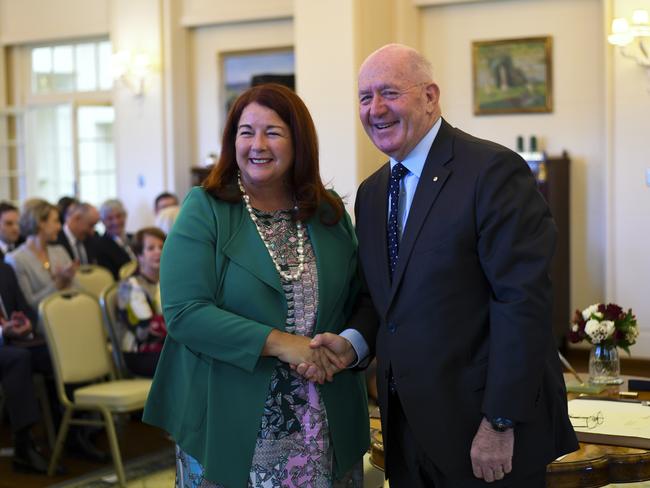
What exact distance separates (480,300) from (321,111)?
698cm

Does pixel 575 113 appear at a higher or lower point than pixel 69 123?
lower

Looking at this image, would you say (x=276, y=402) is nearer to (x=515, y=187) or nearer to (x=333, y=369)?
(x=333, y=369)

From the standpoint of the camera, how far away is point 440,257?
228 cm

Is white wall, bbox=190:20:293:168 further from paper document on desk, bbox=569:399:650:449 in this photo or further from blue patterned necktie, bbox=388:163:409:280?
blue patterned necktie, bbox=388:163:409:280

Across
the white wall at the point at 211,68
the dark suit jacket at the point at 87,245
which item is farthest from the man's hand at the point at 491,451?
the white wall at the point at 211,68

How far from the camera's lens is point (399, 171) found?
8.13 ft

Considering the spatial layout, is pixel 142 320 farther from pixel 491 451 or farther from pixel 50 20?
pixel 50 20

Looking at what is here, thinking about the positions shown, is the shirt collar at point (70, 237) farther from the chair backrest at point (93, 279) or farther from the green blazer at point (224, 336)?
the green blazer at point (224, 336)

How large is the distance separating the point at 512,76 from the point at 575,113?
2.22ft

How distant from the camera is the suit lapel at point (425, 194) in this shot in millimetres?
2338

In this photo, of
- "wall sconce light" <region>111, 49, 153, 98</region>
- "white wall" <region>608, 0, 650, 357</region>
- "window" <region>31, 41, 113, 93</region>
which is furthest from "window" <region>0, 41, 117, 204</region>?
"white wall" <region>608, 0, 650, 357</region>

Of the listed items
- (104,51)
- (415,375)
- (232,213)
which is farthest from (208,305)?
(104,51)

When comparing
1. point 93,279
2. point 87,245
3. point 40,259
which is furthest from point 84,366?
point 87,245

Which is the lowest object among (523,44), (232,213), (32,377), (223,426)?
(32,377)
